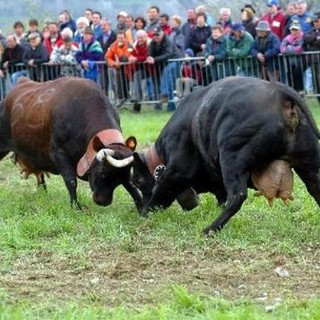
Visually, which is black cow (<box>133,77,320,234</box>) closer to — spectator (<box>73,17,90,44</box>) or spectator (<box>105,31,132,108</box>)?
spectator (<box>105,31,132,108</box>)

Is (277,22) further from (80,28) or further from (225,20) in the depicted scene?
(80,28)

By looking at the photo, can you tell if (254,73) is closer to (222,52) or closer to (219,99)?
(222,52)

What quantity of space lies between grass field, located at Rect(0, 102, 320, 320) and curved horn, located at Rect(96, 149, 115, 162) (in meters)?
0.57

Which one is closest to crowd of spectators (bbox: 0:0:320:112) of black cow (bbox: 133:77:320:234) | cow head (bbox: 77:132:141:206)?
cow head (bbox: 77:132:141:206)

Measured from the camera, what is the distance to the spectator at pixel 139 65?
19.8 meters

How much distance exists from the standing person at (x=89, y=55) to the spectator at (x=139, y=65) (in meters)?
0.85

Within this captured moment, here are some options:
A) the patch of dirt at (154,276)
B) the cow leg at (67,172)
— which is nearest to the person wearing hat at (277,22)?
the cow leg at (67,172)

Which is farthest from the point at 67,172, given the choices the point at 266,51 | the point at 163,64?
the point at 163,64

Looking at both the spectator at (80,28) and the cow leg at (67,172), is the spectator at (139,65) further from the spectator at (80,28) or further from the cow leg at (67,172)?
the cow leg at (67,172)

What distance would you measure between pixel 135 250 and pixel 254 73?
11.1 m

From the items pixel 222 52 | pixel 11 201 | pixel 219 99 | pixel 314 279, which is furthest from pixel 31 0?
pixel 314 279

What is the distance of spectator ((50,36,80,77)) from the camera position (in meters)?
20.6

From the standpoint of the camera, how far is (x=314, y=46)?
18.5 meters

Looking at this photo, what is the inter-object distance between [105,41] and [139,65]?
3.77 ft
